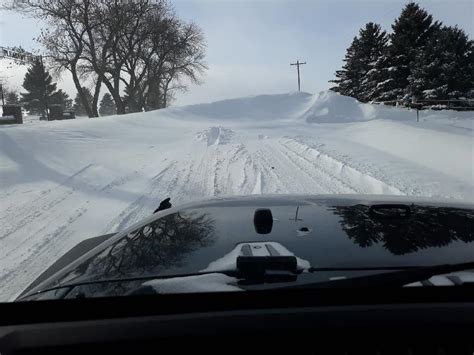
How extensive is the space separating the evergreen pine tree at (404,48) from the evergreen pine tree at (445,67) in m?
0.61

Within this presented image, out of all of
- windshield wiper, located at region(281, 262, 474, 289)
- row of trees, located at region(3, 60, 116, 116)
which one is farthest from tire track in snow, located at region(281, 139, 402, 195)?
row of trees, located at region(3, 60, 116, 116)

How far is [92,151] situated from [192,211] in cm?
1217

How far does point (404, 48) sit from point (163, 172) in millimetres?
26016

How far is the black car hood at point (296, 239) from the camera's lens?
1881 mm

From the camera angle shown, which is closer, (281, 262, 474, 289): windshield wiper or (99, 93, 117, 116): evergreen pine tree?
(281, 262, 474, 289): windshield wiper

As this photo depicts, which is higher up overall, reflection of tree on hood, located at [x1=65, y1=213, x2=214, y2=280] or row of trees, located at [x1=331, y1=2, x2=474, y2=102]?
row of trees, located at [x1=331, y1=2, x2=474, y2=102]

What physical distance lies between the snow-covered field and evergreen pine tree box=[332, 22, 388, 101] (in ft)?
52.0

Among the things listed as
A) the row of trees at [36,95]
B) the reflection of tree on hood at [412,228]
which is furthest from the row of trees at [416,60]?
the row of trees at [36,95]

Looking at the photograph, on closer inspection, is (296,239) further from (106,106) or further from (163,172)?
(106,106)

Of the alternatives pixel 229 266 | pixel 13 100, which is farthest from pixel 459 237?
pixel 13 100

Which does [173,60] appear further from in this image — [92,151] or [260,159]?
[260,159]

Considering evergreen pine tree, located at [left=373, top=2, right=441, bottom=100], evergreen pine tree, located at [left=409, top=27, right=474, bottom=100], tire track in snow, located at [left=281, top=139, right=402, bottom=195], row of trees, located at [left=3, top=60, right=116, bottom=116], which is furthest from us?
row of trees, located at [left=3, top=60, right=116, bottom=116]

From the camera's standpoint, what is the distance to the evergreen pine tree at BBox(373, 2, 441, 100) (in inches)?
1092

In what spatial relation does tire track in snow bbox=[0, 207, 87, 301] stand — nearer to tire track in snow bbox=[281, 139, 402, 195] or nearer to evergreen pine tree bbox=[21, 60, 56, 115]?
tire track in snow bbox=[281, 139, 402, 195]
